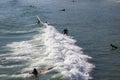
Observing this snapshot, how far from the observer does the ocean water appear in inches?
1113

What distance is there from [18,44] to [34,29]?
10847 mm

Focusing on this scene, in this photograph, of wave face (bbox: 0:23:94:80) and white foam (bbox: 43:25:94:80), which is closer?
wave face (bbox: 0:23:94:80)

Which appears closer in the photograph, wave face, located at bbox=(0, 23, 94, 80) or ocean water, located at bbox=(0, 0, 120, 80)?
wave face, located at bbox=(0, 23, 94, 80)

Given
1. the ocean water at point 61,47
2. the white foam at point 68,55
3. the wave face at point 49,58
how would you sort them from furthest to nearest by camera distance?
the ocean water at point 61,47 → the white foam at point 68,55 → the wave face at point 49,58

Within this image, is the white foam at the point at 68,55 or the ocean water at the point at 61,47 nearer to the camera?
the white foam at the point at 68,55

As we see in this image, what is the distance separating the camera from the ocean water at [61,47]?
28281mm

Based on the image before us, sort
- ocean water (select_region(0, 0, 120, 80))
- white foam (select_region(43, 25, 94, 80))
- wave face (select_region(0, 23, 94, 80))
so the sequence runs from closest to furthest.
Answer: wave face (select_region(0, 23, 94, 80)), white foam (select_region(43, 25, 94, 80)), ocean water (select_region(0, 0, 120, 80))

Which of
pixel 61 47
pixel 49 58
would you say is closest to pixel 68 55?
pixel 49 58

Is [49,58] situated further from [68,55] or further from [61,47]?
[61,47]

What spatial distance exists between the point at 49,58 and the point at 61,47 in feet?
14.9

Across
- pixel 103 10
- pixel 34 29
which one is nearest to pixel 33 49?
pixel 34 29

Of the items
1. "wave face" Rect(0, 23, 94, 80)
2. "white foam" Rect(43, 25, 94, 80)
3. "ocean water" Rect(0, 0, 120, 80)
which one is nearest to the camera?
"wave face" Rect(0, 23, 94, 80)

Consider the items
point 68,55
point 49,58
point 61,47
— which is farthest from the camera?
point 61,47

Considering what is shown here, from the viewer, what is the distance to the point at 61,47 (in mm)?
36312
